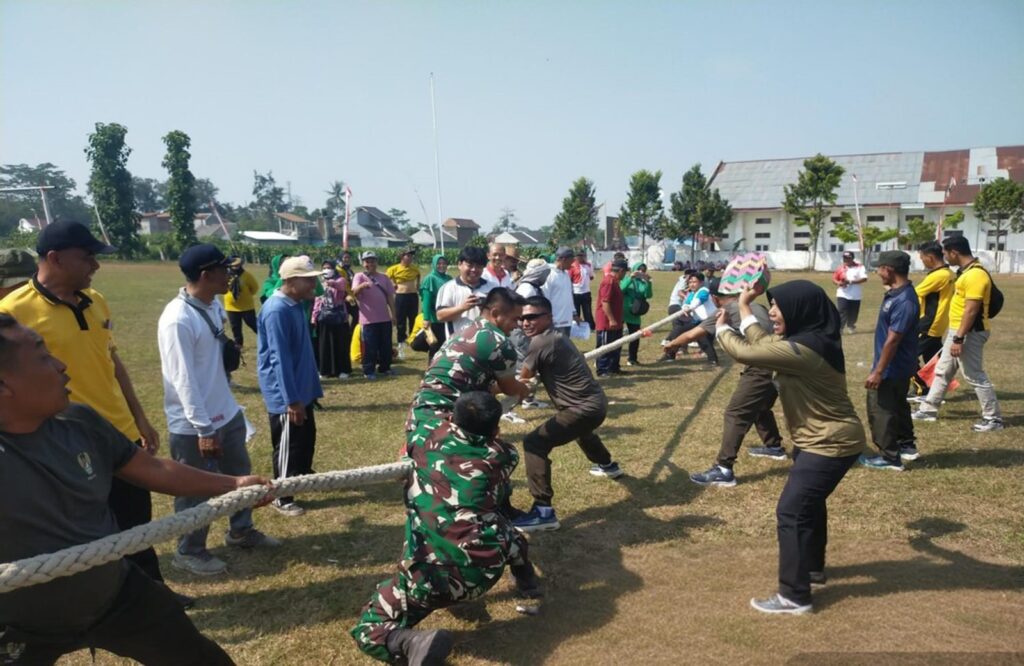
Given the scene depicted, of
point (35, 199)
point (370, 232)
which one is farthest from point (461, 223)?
point (35, 199)

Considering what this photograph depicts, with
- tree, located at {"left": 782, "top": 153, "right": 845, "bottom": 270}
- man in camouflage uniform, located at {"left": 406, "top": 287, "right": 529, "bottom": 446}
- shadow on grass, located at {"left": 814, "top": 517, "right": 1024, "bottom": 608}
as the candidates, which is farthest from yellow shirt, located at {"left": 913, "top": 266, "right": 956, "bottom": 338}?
tree, located at {"left": 782, "top": 153, "right": 845, "bottom": 270}

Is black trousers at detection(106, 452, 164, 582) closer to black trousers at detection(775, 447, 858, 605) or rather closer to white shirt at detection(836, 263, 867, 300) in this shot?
black trousers at detection(775, 447, 858, 605)

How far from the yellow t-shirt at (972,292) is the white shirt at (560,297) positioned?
4905mm

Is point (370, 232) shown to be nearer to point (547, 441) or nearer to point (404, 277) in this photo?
point (404, 277)

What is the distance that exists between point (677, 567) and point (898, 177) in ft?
204

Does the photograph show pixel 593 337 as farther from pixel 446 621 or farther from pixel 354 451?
pixel 446 621

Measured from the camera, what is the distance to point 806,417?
158 inches

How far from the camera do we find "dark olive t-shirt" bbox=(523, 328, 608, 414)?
17.4 ft

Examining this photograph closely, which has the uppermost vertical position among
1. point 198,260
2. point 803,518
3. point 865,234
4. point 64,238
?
point 865,234

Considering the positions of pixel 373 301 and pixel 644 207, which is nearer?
pixel 373 301

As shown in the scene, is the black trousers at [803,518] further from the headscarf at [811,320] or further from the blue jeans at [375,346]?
the blue jeans at [375,346]

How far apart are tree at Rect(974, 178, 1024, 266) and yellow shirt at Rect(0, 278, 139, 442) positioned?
51.1 m

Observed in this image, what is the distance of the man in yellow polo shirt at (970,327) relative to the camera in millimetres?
7023

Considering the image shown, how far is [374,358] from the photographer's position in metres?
11.0
